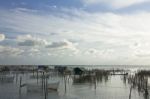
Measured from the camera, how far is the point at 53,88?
35.5m

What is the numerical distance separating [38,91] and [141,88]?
44.7 ft

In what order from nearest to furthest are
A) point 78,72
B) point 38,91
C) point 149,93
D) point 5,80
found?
point 149,93 → point 38,91 → point 5,80 → point 78,72

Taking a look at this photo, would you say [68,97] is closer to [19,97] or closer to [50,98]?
[50,98]

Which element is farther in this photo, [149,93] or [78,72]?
[78,72]

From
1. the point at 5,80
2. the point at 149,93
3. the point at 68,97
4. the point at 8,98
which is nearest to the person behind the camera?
the point at 8,98

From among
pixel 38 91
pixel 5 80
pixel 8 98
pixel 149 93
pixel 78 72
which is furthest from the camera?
pixel 78 72

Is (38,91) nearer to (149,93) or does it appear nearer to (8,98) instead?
(8,98)

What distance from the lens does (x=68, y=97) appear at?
29.2 m

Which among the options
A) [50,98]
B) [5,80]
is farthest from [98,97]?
[5,80]

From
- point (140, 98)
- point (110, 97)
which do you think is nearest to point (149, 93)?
point (140, 98)

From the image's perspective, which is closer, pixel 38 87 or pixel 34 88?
pixel 34 88

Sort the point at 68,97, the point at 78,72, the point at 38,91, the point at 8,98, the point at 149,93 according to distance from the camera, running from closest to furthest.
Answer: the point at 8,98, the point at 68,97, the point at 149,93, the point at 38,91, the point at 78,72

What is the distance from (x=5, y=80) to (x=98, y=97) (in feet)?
87.1

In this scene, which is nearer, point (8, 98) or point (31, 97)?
point (8, 98)
